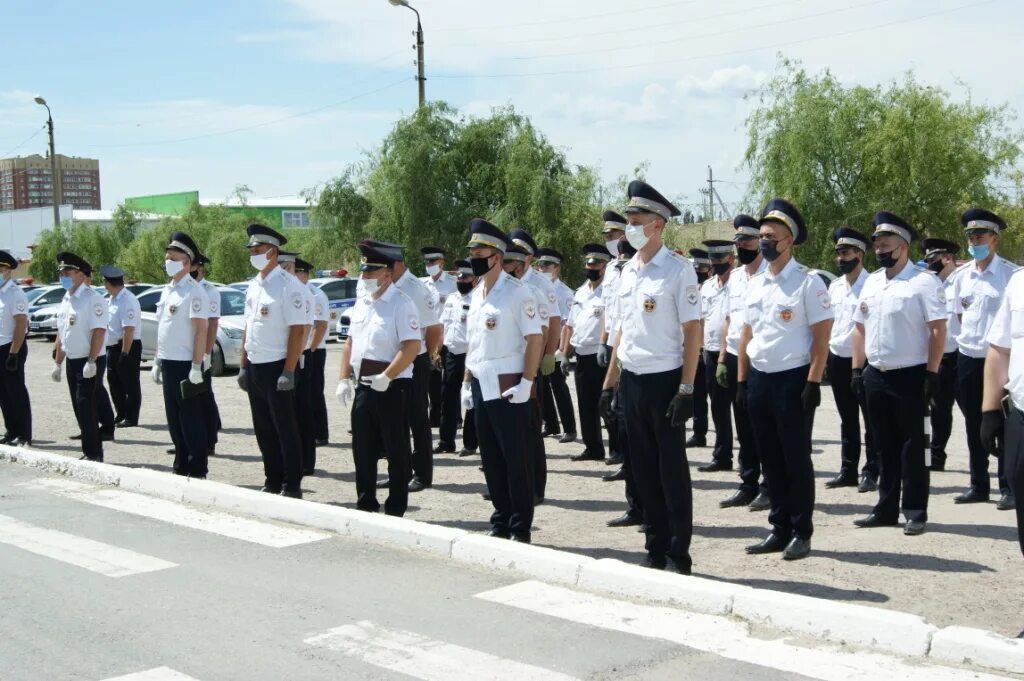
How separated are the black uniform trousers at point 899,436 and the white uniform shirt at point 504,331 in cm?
256

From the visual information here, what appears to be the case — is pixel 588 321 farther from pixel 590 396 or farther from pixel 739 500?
pixel 739 500

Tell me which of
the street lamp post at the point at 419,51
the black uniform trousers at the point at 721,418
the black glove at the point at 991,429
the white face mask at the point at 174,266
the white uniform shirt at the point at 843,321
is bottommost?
the black uniform trousers at the point at 721,418

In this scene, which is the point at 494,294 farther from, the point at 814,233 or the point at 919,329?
the point at 814,233

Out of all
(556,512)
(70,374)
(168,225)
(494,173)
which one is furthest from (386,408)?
(168,225)

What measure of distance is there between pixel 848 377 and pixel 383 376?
14.3 feet

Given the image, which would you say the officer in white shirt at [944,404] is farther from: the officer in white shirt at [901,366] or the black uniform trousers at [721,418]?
the officer in white shirt at [901,366]

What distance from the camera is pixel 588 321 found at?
37.1ft

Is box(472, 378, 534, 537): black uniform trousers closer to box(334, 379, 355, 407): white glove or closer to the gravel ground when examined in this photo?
the gravel ground

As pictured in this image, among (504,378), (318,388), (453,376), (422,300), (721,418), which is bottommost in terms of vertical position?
(721,418)

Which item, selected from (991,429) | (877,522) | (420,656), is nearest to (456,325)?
(877,522)

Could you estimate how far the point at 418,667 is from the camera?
4.98 meters

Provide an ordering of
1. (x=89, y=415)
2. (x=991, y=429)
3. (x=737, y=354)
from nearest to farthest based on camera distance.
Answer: (x=991, y=429) → (x=737, y=354) → (x=89, y=415)

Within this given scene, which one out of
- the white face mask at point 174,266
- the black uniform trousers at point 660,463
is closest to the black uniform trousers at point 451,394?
the white face mask at point 174,266

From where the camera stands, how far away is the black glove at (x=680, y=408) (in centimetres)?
640
